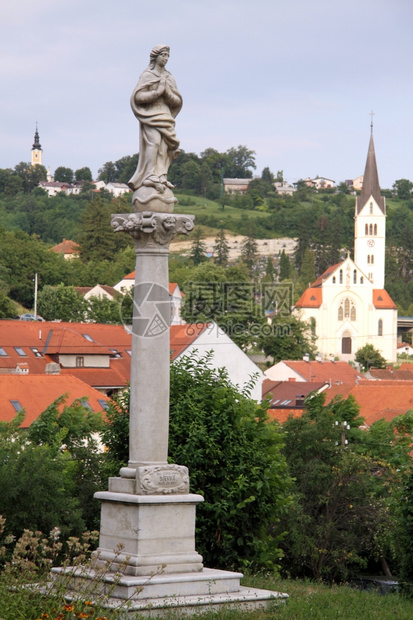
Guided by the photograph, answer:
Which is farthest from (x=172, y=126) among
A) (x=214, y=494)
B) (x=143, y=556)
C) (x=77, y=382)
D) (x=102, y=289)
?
(x=102, y=289)

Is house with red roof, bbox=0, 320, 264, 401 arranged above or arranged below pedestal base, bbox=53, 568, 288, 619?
above

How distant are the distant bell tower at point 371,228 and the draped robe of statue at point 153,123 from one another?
137 m

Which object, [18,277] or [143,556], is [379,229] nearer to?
[18,277]

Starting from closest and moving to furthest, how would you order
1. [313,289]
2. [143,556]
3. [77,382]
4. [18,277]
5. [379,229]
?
[143,556], [77,382], [18,277], [313,289], [379,229]

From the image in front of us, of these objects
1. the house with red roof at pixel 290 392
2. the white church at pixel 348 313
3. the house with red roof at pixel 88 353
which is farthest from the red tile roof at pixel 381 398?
the white church at pixel 348 313

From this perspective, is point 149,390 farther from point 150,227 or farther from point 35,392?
point 35,392

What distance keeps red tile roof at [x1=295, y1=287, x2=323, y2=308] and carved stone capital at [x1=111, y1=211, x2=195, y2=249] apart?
128 m

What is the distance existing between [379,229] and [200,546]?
135 metres

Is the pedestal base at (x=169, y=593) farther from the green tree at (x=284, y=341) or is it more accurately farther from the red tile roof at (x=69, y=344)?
the green tree at (x=284, y=341)

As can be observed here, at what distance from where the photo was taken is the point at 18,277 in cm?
11219

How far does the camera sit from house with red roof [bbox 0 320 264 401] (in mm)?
54844

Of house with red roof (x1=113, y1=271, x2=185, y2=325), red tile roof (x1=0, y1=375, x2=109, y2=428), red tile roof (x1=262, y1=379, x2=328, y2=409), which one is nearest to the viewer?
red tile roof (x1=0, y1=375, x2=109, y2=428)

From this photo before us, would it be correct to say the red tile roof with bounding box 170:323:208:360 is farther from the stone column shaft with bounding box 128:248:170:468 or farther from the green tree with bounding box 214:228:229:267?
the green tree with bounding box 214:228:229:267

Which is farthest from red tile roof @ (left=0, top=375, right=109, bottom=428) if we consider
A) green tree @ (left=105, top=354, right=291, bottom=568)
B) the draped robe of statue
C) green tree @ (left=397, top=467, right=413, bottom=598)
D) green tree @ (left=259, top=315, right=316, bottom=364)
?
green tree @ (left=259, top=315, right=316, bottom=364)
